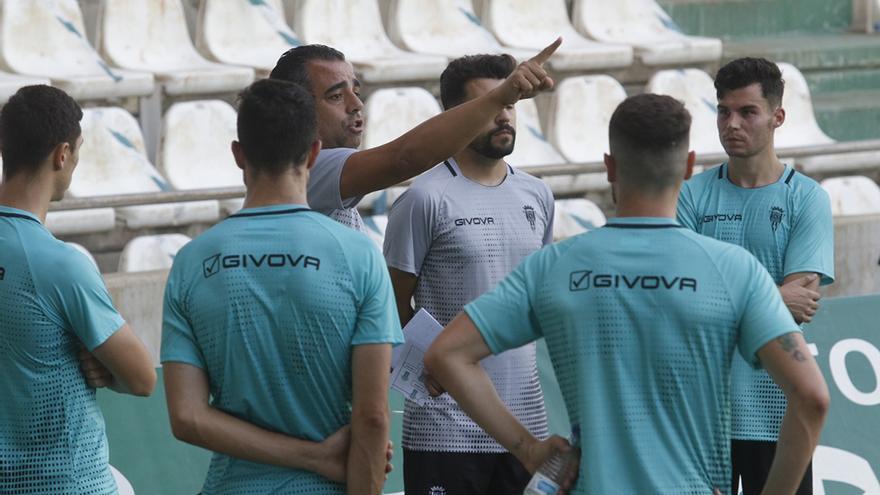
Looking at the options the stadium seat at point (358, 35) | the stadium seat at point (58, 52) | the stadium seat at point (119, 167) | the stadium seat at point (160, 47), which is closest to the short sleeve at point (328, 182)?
the stadium seat at point (119, 167)

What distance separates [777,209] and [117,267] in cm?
396

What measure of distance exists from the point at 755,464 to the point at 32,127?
235 cm

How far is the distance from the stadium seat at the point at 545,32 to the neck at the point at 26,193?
5899mm

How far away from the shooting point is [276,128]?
335cm

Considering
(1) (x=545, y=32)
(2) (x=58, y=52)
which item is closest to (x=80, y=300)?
(2) (x=58, y=52)

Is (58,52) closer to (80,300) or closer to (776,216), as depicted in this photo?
(776,216)

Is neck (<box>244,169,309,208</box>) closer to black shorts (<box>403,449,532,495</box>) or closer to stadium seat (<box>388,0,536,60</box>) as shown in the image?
black shorts (<box>403,449,532,495</box>)

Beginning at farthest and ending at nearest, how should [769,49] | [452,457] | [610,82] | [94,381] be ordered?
1. [769,49]
2. [610,82]
3. [452,457]
4. [94,381]

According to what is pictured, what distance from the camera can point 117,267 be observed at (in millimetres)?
7668

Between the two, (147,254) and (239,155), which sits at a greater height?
(239,155)

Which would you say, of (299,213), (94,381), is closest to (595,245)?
(299,213)

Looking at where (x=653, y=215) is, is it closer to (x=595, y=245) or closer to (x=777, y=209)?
(x=595, y=245)

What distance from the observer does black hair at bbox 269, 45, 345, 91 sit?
169 inches

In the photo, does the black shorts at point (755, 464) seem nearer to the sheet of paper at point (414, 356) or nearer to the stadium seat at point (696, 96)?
the sheet of paper at point (414, 356)
